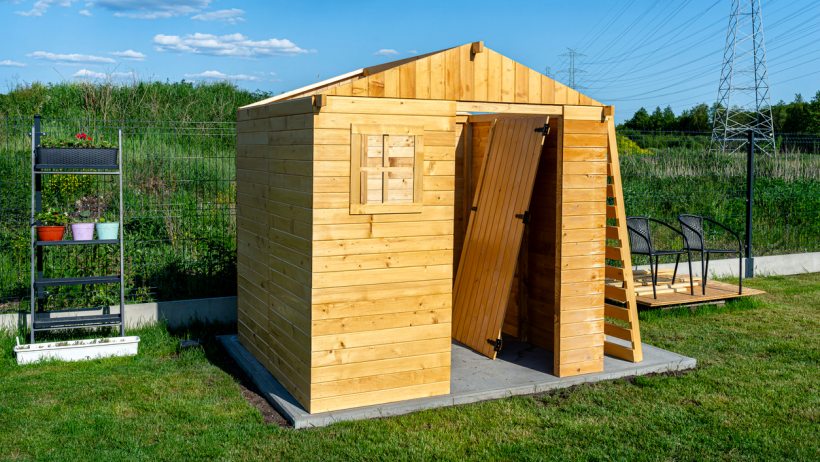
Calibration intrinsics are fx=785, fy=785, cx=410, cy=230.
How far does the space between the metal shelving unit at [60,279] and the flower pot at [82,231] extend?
10 centimetres

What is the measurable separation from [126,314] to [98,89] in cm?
801

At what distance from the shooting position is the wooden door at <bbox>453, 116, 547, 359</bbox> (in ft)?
22.4

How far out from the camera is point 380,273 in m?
5.74

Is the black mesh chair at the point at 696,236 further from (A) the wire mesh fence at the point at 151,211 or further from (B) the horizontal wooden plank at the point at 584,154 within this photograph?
(A) the wire mesh fence at the point at 151,211

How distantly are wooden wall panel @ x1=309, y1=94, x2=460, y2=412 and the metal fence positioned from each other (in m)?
3.53

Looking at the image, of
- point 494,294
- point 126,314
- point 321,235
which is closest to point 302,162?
point 321,235

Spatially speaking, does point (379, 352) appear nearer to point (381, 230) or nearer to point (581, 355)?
point (381, 230)

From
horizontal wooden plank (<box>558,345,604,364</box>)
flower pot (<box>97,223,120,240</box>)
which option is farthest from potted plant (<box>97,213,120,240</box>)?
horizontal wooden plank (<box>558,345,604,364</box>)

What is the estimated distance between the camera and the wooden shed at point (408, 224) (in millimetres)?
5570

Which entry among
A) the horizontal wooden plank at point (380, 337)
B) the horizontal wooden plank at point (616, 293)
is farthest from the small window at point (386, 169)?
the horizontal wooden plank at point (616, 293)

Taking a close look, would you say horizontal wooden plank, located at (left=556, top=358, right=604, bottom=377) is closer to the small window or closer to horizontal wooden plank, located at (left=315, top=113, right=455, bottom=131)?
the small window

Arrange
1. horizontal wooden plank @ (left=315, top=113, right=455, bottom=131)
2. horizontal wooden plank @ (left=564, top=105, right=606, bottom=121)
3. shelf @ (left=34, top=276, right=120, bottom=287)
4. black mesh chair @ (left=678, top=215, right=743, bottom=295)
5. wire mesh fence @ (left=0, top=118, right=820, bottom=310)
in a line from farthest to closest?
black mesh chair @ (left=678, top=215, right=743, bottom=295) → wire mesh fence @ (left=0, top=118, right=820, bottom=310) → shelf @ (left=34, top=276, right=120, bottom=287) → horizontal wooden plank @ (left=564, top=105, right=606, bottom=121) → horizontal wooden plank @ (left=315, top=113, right=455, bottom=131)

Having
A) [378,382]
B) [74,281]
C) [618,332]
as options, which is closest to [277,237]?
[378,382]

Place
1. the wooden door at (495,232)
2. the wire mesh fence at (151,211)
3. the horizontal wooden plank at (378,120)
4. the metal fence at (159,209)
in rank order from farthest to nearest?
the metal fence at (159,209), the wire mesh fence at (151,211), the wooden door at (495,232), the horizontal wooden plank at (378,120)
